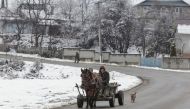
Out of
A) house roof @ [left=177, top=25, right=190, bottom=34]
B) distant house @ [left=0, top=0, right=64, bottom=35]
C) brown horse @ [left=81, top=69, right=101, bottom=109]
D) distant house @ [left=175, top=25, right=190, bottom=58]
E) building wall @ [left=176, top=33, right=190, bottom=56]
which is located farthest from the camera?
distant house @ [left=0, top=0, right=64, bottom=35]

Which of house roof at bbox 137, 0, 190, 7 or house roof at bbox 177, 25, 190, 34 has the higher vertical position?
house roof at bbox 137, 0, 190, 7

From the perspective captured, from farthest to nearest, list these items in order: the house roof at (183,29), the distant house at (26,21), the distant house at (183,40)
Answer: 1. the distant house at (26,21)
2. the house roof at (183,29)
3. the distant house at (183,40)

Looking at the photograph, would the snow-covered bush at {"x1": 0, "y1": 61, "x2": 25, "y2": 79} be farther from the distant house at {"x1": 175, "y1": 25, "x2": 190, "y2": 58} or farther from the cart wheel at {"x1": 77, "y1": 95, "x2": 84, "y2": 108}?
the distant house at {"x1": 175, "y1": 25, "x2": 190, "y2": 58}

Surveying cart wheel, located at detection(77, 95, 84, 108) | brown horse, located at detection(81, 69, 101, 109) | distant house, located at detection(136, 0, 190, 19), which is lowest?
cart wheel, located at detection(77, 95, 84, 108)

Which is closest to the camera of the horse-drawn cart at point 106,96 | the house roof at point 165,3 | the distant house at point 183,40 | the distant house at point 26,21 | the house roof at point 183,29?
the horse-drawn cart at point 106,96

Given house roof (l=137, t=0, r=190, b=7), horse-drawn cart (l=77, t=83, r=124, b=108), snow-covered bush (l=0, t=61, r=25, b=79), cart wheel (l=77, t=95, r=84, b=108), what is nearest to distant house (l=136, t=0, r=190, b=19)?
house roof (l=137, t=0, r=190, b=7)

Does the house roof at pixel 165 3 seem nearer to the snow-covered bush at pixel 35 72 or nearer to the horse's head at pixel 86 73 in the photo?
the snow-covered bush at pixel 35 72

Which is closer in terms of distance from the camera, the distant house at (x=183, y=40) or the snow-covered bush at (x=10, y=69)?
the snow-covered bush at (x=10, y=69)

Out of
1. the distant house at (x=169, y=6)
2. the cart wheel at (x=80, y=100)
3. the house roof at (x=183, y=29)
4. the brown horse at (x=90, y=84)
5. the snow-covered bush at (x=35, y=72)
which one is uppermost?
the distant house at (x=169, y=6)

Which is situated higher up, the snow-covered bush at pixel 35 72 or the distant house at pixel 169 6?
the distant house at pixel 169 6

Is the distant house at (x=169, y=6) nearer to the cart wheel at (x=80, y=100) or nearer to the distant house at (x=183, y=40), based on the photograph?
the distant house at (x=183, y=40)

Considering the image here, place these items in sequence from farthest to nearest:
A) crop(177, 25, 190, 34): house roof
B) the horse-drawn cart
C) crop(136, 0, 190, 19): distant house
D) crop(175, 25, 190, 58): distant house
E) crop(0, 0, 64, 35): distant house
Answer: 1. crop(136, 0, 190, 19): distant house
2. crop(0, 0, 64, 35): distant house
3. crop(177, 25, 190, 34): house roof
4. crop(175, 25, 190, 58): distant house
5. the horse-drawn cart

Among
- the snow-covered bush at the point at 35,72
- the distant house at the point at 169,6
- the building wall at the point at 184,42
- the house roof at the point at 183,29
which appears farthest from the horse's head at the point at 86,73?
the distant house at the point at 169,6

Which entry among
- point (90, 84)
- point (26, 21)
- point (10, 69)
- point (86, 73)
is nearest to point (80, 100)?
point (90, 84)
